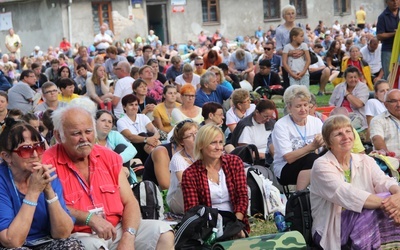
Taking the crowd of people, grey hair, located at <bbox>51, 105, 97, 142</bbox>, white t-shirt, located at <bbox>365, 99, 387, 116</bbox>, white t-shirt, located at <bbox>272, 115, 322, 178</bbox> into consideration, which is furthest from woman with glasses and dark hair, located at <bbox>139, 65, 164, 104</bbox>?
grey hair, located at <bbox>51, 105, 97, 142</bbox>

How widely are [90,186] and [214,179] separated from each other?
162cm

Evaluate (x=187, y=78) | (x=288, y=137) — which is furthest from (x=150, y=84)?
(x=288, y=137)

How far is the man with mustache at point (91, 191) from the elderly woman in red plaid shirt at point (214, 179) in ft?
3.76

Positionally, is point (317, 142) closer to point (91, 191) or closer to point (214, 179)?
point (214, 179)

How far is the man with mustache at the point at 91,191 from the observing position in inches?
228

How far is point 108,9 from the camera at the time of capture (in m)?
40.5

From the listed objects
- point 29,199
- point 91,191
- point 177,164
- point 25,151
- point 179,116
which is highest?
point 25,151

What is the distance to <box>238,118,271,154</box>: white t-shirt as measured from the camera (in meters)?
10.0

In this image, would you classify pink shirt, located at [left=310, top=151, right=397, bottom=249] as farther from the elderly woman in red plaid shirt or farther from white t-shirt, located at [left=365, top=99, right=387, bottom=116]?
white t-shirt, located at [left=365, top=99, right=387, bottom=116]

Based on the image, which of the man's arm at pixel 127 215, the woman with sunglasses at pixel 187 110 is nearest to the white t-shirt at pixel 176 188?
the man's arm at pixel 127 215

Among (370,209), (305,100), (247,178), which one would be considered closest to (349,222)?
(370,209)

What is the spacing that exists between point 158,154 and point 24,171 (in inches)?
125

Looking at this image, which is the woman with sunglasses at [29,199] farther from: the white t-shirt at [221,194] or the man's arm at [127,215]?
the white t-shirt at [221,194]

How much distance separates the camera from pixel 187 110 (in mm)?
11984
